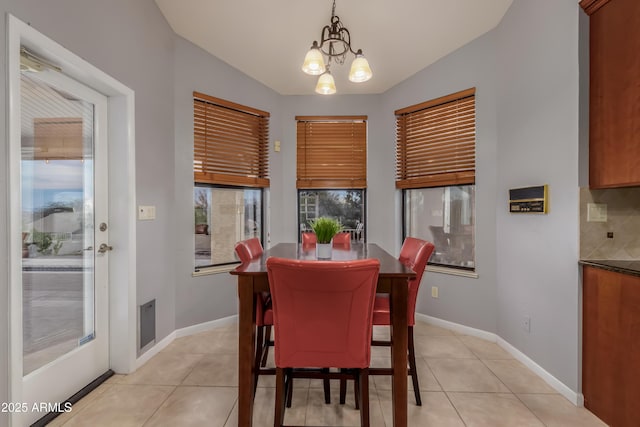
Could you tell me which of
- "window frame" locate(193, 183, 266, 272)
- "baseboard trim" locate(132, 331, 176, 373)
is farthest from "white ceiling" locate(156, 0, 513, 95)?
"baseboard trim" locate(132, 331, 176, 373)

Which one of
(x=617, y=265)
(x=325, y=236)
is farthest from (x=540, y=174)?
(x=325, y=236)

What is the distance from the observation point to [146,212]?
8.12 ft

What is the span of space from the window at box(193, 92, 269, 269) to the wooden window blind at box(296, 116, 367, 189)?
0.48 m

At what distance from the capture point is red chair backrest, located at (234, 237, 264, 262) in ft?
6.46

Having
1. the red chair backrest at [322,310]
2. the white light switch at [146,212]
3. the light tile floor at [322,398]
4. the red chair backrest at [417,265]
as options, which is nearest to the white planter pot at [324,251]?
the red chair backrest at [417,265]

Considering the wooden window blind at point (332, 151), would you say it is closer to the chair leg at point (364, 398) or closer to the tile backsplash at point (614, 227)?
the tile backsplash at point (614, 227)

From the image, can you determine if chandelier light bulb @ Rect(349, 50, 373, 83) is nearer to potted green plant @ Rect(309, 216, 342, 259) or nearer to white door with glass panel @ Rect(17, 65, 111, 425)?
potted green plant @ Rect(309, 216, 342, 259)

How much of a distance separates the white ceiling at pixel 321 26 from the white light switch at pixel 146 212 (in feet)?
5.48

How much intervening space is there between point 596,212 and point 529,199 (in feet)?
1.44

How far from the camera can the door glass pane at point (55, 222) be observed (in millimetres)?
1682

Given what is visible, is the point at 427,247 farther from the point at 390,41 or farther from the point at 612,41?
the point at 390,41

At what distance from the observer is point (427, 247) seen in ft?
6.04

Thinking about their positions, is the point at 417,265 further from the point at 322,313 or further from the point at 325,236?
the point at 322,313

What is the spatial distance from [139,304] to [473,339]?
2.89 m
